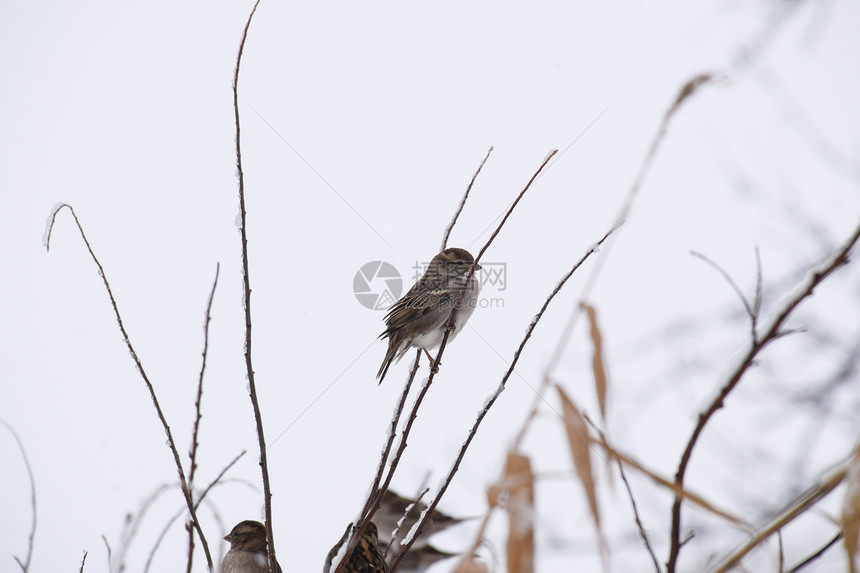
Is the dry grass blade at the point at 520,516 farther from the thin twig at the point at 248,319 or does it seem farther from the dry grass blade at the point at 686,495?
the thin twig at the point at 248,319

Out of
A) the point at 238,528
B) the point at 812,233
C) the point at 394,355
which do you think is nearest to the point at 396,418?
the point at 812,233

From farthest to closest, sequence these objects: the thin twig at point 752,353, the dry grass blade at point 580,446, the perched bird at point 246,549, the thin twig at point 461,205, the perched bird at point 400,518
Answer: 1. the perched bird at point 246,549
2. the perched bird at point 400,518
3. the thin twig at point 461,205
4. the dry grass blade at point 580,446
5. the thin twig at point 752,353

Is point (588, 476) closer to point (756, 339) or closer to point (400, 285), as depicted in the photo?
point (756, 339)

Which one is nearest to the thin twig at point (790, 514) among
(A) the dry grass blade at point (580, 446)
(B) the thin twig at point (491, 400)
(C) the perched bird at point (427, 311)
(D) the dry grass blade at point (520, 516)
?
(A) the dry grass blade at point (580, 446)

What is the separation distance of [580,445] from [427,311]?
15.3 feet

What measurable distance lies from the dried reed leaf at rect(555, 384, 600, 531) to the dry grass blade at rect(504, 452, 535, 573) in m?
0.09

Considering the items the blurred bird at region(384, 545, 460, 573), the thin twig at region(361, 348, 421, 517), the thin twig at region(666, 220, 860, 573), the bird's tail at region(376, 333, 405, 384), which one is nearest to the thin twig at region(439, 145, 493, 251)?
the thin twig at region(361, 348, 421, 517)

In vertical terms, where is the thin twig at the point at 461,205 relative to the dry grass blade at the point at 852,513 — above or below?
above

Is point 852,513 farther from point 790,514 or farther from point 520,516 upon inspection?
point 520,516

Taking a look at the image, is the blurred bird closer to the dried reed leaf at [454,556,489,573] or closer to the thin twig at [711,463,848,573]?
the dried reed leaf at [454,556,489,573]

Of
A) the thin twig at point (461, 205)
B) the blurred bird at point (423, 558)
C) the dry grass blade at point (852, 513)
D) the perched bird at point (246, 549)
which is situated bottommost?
the dry grass blade at point (852, 513)

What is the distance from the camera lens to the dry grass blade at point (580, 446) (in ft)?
3.80

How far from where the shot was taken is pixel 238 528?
446 centimetres

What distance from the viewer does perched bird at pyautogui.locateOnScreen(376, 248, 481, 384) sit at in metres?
5.78
